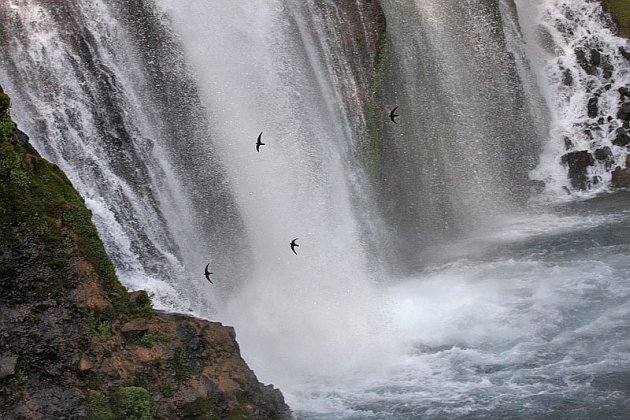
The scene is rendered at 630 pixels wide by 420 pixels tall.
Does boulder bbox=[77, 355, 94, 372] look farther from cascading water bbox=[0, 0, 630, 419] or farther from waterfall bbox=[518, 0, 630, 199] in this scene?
waterfall bbox=[518, 0, 630, 199]

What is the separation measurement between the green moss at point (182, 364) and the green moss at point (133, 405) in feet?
2.89

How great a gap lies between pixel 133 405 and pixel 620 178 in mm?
17411

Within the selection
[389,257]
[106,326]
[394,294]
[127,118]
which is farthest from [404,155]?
[106,326]

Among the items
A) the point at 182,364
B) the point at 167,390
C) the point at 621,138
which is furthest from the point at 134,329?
the point at 621,138

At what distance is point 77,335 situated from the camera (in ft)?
48.5

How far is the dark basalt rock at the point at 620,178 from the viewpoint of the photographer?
88.7 ft

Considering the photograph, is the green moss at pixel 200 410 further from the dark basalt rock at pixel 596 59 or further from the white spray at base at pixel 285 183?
the dark basalt rock at pixel 596 59

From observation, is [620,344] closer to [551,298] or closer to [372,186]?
[551,298]

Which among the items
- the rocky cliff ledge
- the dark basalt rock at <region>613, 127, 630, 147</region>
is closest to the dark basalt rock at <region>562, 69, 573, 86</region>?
the dark basalt rock at <region>613, 127, 630, 147</region>

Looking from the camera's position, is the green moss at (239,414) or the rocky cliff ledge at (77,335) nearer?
the rocky cliff ledge at (77,335)

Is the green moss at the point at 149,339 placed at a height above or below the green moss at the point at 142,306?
below

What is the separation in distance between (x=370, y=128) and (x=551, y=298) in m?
6.67

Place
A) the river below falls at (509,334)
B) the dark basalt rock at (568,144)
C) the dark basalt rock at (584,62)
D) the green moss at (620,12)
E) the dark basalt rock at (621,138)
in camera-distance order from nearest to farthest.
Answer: the river below falls at (509,334) → the dark basalt rock at (621,138) → the dark basalt rock at (568,144) → the dark basalt rock at (584,62) → the green moss at (620,12)

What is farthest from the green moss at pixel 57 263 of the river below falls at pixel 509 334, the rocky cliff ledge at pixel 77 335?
the river below falls at pixel 509 334
